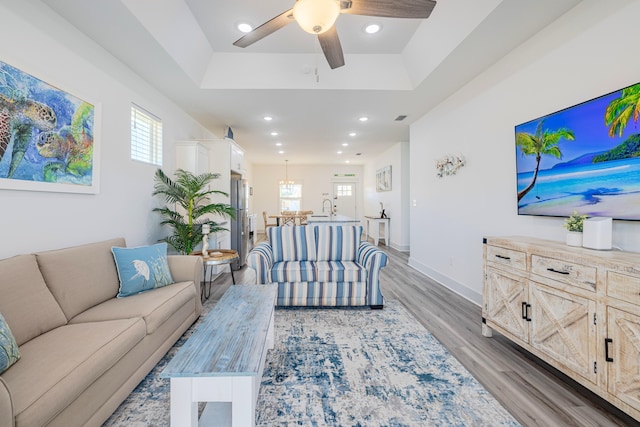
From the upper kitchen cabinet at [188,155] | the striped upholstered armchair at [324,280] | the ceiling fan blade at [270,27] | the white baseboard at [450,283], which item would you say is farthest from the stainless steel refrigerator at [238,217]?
the white baseboard at [450,283]

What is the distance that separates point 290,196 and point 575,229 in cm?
897

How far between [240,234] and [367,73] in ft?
11.2

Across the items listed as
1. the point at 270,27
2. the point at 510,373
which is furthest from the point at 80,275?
the point at 510,373

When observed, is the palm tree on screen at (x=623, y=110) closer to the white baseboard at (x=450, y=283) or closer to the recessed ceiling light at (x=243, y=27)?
the white baseboard at (x=450, y=283)

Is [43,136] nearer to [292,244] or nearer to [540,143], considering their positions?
[292,244]

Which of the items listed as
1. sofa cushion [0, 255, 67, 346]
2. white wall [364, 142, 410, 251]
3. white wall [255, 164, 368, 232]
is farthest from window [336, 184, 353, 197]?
sofa cushion [0, 255, 67, 346]

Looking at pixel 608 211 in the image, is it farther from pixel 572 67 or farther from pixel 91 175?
pixel 91 175

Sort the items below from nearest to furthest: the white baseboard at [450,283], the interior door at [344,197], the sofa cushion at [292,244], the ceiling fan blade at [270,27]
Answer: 1. the ceiling fan blade at [270,27]
2. the white baseboard at [450,283]
3. the sofa cushion at [292,244]
4. the interior door at [344,197]

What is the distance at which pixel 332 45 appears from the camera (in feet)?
6.93

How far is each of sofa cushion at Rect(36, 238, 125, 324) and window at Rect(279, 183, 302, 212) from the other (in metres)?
8.10

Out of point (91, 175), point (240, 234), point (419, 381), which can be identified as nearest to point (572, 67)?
point (419, 381)

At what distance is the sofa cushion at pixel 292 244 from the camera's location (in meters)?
3.44

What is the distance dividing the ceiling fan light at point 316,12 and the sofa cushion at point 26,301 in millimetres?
2276

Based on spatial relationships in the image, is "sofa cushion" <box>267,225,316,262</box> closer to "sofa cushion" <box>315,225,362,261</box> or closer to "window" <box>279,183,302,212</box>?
"sofa cushion" <box>315,225,362,261</box>
